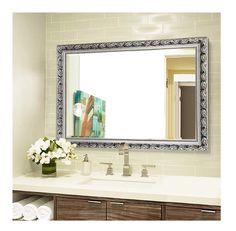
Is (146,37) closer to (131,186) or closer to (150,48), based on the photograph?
(150,48)

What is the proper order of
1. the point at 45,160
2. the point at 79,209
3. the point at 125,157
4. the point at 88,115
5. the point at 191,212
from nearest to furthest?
the point at 191,212 < the point at 79,209 < the point at 45,160 < the point at 125,157 < the point at 88,115

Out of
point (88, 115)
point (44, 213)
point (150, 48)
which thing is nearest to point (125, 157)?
point (88, 115)

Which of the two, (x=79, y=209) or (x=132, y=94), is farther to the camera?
(x=132, y=94)

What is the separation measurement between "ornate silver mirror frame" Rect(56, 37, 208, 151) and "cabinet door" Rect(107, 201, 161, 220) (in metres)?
0.60

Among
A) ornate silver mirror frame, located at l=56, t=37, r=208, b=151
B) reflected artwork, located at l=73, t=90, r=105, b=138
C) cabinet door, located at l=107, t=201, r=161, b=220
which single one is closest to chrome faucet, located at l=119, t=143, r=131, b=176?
ornate silver mirror frame, located at l=56, t=37, r=208, b=151

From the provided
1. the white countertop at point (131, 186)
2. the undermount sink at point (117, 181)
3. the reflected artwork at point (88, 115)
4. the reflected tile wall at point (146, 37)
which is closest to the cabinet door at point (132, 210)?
the white countertop at point (131, 186)

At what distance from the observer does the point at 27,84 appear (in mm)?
2332

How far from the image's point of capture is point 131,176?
228cm

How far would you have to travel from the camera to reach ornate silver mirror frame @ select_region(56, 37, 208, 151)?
221 cm

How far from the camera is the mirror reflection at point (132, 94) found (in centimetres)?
226

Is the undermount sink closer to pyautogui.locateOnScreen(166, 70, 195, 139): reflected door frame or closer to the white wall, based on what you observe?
pyautogui.locateOnScreen(166, 70, 195, 139): reflected door frame

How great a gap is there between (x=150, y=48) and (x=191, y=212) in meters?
1.18
